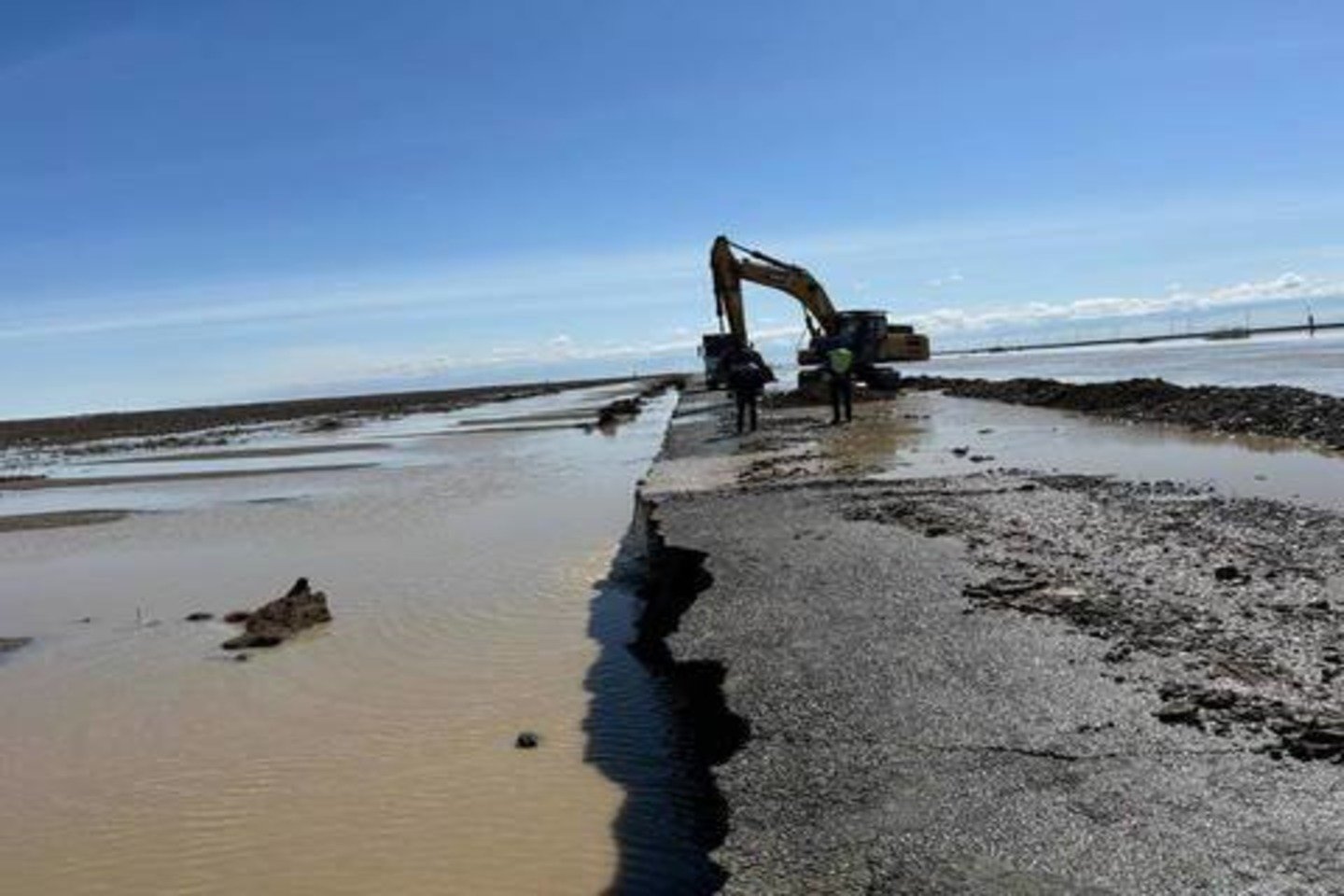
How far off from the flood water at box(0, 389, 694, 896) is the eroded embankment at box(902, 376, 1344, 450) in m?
9.18

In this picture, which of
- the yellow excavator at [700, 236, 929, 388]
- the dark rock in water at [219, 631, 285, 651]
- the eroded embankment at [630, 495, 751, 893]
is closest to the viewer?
the eroded embankment at [630, 495, 751, 893]

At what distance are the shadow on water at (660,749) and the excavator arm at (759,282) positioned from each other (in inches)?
1060

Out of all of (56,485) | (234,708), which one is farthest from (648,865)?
(56,485)

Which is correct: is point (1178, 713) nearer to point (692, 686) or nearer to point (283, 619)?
point (692, 686)

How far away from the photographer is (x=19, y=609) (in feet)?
44.9

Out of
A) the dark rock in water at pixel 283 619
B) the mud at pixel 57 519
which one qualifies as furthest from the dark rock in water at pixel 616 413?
the dark rock in water at pixel 283 619

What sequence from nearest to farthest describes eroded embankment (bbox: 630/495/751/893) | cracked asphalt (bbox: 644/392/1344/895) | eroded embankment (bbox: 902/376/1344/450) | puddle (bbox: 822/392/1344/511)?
1. cracked asphalt (bbox: 644/392/1344/895)
2. eroded embankment (bbox: 630/495/751/893)
3. puddle (bbox: 822/392/1344/511)
4. eroded embankment (bbox: 902/376/1344/450)

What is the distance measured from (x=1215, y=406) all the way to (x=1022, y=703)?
1720cm

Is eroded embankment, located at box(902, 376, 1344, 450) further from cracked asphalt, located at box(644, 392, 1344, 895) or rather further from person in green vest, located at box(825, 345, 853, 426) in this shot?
cracked asphalt, located at box(644, 392, 1344, 895)

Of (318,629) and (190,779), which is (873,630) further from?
(318,629)

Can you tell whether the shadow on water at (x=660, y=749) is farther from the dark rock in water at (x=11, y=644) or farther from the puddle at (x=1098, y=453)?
the puddle at (x=1098, y=453)

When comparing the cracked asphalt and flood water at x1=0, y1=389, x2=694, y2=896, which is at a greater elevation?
the cracked asphalt

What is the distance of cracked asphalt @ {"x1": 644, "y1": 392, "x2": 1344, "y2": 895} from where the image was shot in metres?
4.02

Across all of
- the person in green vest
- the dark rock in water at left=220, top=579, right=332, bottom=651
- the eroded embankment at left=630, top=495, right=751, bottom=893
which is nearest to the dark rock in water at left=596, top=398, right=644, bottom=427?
the person in green vest
